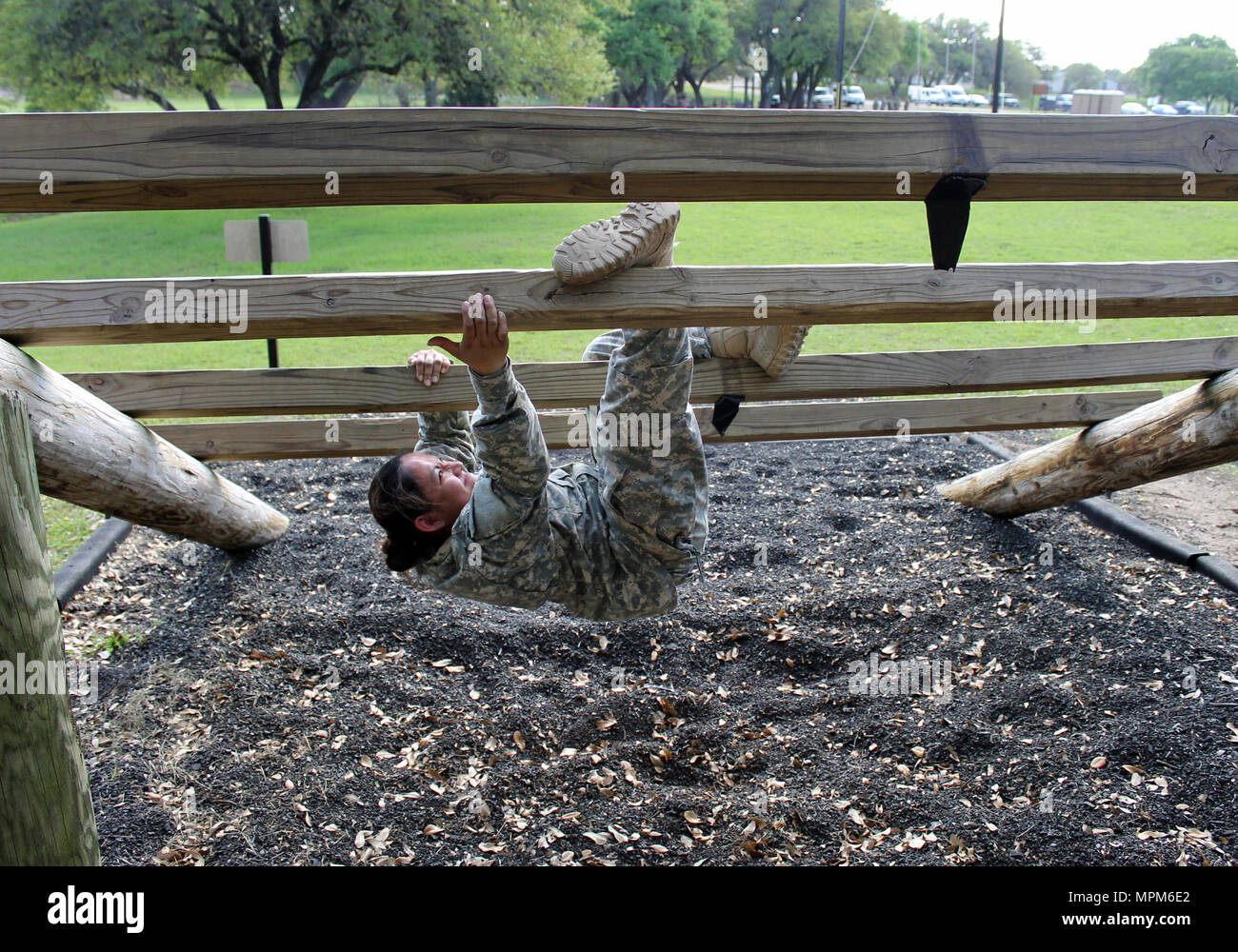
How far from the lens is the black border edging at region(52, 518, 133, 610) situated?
524 cm

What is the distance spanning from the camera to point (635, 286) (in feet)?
7.86

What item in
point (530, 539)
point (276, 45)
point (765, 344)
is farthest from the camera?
point (276, 45)

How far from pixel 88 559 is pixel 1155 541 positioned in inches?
261

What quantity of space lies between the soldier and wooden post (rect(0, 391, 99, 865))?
100cm

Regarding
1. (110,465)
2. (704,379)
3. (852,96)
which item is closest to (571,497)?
(704,379)

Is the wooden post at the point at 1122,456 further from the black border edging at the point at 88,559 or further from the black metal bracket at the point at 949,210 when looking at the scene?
the black border edging at the point at 88,559

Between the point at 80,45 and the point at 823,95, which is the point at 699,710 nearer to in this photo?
the point at 80,45

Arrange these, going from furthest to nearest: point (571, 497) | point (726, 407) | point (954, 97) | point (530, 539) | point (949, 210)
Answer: point (954, 97) < point (726, 407) < point (571, 497) < point (530, 539) < point (949, 210)

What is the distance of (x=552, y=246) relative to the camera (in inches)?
669

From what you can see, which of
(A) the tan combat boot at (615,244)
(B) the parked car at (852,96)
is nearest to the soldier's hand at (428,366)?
(A) the tan combat boot at (615,244)

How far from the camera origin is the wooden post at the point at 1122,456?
159 inches

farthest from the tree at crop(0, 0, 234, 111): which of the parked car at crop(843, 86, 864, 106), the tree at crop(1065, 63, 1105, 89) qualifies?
the tree at crop(1065, 63, 1105, 89)
